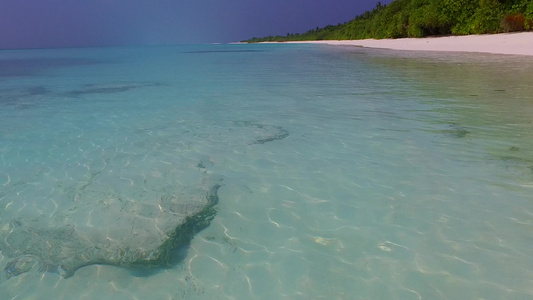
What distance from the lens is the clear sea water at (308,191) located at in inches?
118

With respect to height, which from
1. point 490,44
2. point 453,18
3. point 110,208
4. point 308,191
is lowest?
point 110,208

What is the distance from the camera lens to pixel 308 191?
4.59 metres

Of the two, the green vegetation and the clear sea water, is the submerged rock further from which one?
the green vegetation

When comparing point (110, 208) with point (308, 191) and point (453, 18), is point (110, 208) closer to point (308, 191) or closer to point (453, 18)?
point (308, 191)

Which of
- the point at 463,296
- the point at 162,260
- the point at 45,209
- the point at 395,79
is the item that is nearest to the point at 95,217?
the point at 45,209

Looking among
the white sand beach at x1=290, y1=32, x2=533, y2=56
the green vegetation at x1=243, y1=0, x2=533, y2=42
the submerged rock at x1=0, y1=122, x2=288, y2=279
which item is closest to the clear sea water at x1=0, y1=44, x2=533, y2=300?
the submerged rock at x1=0, y1=122, x2=288, y2=279

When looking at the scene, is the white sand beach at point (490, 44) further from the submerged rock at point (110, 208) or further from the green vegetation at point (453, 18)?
the submerged rock at point (110, 208)

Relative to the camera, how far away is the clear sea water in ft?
9.85

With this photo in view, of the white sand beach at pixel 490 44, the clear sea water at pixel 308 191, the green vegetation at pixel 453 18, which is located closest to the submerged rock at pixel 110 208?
the clear sea water at pixel 308 191

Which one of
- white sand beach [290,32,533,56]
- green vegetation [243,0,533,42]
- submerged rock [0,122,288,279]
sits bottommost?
submerged rock [0,122,288,279]

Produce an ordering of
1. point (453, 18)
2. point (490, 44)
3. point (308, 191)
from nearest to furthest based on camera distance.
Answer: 1. point (308, 191)
2. point (490, 44)
3. point (453, 18)

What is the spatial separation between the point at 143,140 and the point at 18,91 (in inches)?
437

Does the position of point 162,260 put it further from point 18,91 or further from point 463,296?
point 18,91

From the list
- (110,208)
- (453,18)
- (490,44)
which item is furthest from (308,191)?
(453,18)
